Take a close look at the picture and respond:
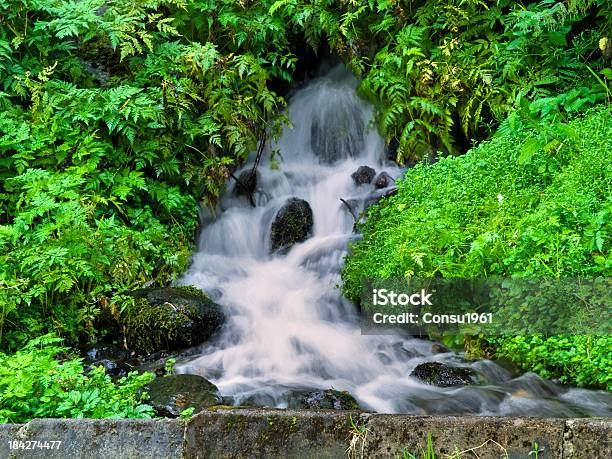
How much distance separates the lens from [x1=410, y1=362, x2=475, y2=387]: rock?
4.80 metres

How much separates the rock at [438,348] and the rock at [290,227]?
245 cm

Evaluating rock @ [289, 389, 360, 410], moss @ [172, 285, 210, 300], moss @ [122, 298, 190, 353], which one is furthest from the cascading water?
moss @ [122, 298, 190, 353]

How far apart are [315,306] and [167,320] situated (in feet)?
4.86

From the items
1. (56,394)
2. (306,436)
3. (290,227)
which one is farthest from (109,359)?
(306,436)

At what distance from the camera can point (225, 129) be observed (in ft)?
25.2

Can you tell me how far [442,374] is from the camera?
192 inches

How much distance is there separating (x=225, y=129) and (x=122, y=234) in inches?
76.5

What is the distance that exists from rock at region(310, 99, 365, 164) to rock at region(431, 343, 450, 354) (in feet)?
11.9

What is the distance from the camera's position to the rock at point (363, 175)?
7902 mm

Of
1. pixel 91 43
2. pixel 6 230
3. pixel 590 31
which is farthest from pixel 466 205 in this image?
pixel 91 43

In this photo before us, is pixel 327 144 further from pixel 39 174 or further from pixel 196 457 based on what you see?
pixel 196 457

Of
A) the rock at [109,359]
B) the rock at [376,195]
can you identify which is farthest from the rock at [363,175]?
the rock at [109,359]

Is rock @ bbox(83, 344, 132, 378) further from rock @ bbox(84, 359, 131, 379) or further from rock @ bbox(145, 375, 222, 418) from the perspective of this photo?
rock @ bbox(145, 375, 222, 418)

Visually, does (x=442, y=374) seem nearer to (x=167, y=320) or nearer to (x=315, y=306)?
(x=315, y=306)
